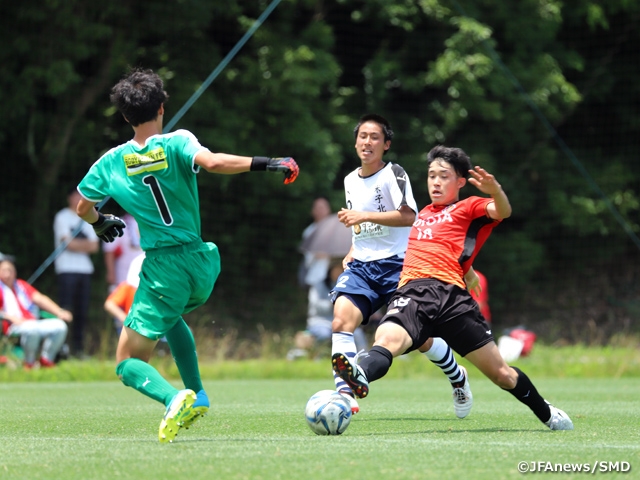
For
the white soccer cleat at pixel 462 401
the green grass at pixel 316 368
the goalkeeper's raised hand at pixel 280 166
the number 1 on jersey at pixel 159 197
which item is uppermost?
the goalkeeper's raised hand at pixel 280 166

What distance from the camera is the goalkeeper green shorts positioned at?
566 cm

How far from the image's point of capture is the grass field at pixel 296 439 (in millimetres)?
4383

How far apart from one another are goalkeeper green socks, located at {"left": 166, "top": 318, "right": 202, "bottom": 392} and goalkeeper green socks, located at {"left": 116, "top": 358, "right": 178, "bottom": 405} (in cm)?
39

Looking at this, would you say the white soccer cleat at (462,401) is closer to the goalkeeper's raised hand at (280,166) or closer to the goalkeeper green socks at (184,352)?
the goalkeeper green socks at (184,352)

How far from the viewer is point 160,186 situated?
5.73 m

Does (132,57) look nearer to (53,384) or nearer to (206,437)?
(53,384)

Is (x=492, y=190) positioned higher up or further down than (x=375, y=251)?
higher up

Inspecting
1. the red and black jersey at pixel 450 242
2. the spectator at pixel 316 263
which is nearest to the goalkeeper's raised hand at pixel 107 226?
the red and black jersey at pixel 450 242

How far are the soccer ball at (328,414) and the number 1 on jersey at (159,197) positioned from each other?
1.25 metres

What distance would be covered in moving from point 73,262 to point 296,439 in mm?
9491

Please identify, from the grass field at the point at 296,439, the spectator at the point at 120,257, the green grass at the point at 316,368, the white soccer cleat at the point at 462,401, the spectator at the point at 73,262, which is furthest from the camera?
the spectator at the point at 120,257

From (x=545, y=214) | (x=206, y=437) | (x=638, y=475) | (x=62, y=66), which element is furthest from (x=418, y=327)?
(x=545, y=214)

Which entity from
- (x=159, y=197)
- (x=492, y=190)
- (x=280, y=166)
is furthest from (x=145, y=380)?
(x=492, y=190)

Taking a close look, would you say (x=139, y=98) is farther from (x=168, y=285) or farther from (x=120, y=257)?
(x=120, y=257)
